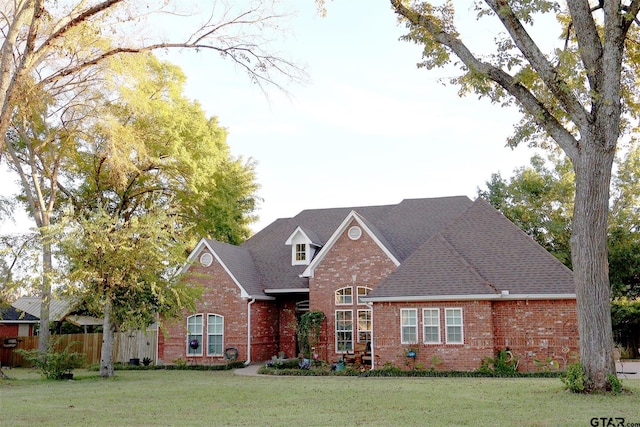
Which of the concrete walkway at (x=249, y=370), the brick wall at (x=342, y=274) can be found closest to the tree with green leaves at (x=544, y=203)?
the brick wall at (x=342, y=274)

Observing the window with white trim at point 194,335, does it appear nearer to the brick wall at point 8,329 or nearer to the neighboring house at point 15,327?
the neighboring house at point 15,327

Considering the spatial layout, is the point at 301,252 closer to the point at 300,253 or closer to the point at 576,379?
the point at 300,253

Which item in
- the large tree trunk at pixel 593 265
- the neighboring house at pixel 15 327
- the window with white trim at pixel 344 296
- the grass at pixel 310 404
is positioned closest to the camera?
the grass at pixel 310 404

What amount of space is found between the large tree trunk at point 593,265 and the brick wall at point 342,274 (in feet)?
40.0

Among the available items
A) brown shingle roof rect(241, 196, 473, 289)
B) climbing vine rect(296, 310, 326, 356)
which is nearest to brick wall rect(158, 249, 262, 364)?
brown shingle roof rect(241, 196, 473, 289)

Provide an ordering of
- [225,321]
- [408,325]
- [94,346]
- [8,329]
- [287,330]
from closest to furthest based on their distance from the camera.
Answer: [408,325], [225,321], [287,330], [94,346], [8,329]

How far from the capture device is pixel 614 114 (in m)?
13.4

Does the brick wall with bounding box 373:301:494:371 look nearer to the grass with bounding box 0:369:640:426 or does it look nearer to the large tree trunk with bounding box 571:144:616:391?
the grass with bounding box 0:369:640:426

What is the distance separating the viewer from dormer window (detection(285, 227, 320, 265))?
2836 centimetres

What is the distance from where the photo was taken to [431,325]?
22.0 metres

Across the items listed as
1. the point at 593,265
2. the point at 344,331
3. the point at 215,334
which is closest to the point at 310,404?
the point at 593,265

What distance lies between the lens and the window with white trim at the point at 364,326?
82.8 feet

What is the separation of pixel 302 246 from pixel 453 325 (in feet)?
30.3

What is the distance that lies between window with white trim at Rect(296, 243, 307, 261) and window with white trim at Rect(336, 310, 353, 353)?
12.4ft
